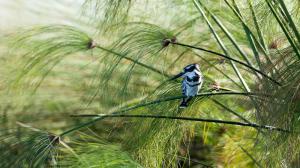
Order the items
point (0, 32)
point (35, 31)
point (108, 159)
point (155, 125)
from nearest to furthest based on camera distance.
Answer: point (108, 159), point (155, 125), point (35, 31), point (0, 32)

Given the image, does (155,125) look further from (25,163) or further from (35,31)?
(35,31)

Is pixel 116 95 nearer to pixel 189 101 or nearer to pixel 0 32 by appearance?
pixel 189 101

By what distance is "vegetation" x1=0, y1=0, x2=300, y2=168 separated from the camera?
4.07 feet

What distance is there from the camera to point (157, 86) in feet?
5.34

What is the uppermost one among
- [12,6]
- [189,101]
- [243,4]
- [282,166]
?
[12,6]

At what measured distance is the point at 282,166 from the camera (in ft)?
4.16

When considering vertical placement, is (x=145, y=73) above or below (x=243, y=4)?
below

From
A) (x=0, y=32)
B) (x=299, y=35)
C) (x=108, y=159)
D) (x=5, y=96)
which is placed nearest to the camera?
(x=299, y=35)

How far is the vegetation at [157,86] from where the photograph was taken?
4.07 ft

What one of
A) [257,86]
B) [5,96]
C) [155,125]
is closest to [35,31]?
[5,96]

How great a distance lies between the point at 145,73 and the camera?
5.49 feet

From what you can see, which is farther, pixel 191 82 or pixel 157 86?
pixel 157 86

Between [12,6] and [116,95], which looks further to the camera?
[12,6]

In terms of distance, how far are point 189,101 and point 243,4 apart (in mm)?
271
